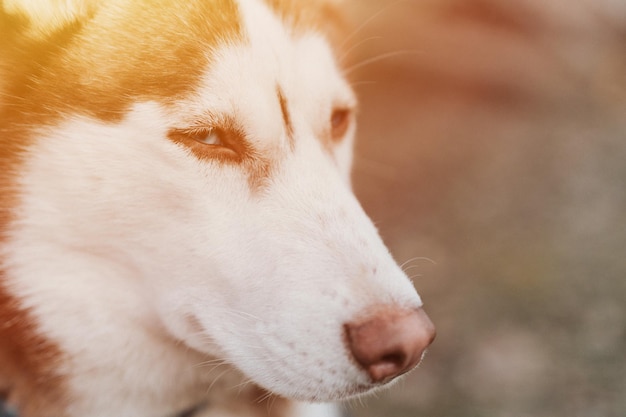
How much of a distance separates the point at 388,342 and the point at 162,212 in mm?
343

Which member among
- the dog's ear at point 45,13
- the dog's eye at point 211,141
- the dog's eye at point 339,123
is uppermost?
the dog's eye at point 339,123

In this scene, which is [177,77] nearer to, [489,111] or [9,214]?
[9,214]

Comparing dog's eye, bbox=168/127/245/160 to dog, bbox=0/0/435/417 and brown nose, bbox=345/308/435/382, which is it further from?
brown nose, bbox=345/308/435/382

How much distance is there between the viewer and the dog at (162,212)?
0.77 meters

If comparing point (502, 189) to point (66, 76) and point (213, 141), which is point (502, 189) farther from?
point (66, 76)

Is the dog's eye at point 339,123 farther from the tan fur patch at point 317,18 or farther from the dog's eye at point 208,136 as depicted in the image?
the dog's eye at point 208,136

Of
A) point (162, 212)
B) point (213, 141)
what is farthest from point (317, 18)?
point (162, 212)

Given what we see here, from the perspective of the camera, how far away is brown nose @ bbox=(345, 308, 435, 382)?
694 millimetres

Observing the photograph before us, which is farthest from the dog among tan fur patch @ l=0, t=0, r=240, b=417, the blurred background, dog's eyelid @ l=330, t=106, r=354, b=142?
the blurred background

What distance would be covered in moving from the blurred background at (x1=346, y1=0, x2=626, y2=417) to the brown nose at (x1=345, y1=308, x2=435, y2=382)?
13.8 inches

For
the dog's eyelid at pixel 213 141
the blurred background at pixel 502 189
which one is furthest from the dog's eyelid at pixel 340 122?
the dog's eyelid at pixel 213 141

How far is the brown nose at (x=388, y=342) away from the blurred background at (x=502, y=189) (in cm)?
35

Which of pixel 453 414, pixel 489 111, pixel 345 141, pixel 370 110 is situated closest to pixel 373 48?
pixel 370 110

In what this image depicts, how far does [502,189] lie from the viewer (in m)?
2.05
